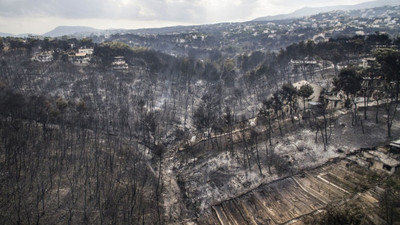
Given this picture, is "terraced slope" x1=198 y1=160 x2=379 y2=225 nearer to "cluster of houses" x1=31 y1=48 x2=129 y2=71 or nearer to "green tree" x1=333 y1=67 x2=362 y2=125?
"green tree" x1=333 y1=67 x2=362 y2=125

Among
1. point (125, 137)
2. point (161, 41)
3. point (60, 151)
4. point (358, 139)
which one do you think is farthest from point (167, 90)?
point (161, 41)

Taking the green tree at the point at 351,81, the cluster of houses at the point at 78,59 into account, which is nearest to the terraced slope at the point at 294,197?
the green tree at the point at 351,81

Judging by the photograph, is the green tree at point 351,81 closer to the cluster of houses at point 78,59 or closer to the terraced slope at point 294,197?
the terraced slope at point 294,197

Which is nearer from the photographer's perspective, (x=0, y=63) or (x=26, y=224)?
(x=26, y=224)

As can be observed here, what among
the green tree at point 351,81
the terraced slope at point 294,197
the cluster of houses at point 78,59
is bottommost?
the terraced slope at point 294,197

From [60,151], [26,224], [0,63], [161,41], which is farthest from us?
[161,41]

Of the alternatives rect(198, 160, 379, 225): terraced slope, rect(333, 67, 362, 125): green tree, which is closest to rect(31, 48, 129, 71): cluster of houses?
rect(333, 67, 362, 125): green tree

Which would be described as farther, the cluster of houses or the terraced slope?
the cluster of houses

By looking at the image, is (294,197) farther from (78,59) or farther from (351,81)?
(78,59)

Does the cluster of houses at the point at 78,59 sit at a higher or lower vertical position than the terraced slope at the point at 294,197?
higher

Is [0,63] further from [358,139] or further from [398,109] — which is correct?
[398,109]

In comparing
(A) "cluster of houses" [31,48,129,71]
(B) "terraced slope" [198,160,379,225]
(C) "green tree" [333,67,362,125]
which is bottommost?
(B) "terraced slope" [198,160,379,225]
